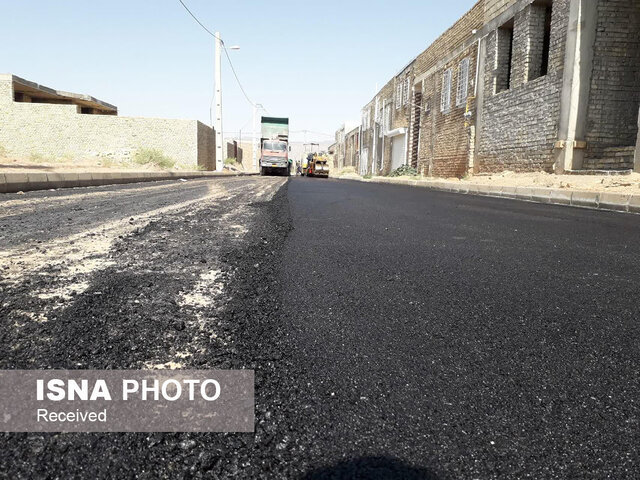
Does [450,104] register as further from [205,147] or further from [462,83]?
[205,147]

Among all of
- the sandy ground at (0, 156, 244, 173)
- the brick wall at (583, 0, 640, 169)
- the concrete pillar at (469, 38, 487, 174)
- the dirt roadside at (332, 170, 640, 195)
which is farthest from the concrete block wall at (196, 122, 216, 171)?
the brick wall at (583, 0, 640, 169)

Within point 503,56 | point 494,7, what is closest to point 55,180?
point 503,56

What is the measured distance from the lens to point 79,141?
1000 inches

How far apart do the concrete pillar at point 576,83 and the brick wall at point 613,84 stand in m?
0.14

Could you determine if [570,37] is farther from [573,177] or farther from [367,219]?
[367,219]

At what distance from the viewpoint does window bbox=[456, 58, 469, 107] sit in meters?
17.9

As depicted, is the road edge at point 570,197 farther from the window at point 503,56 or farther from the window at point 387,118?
the window at point 387,118

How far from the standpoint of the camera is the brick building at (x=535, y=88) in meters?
10.8

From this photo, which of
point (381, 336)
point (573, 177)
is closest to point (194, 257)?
point (381, 336)

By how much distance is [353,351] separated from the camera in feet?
4.13

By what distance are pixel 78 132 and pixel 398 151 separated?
62.2 feet

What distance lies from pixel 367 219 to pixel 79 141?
25689 millimetres

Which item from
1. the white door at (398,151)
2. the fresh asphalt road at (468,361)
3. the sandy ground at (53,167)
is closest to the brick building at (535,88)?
the white door at (398,151)

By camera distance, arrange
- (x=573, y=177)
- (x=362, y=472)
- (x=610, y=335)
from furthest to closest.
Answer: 1. (x=573, y=177)
2. (x=610, y=335)
3. (x=362, y=472)
